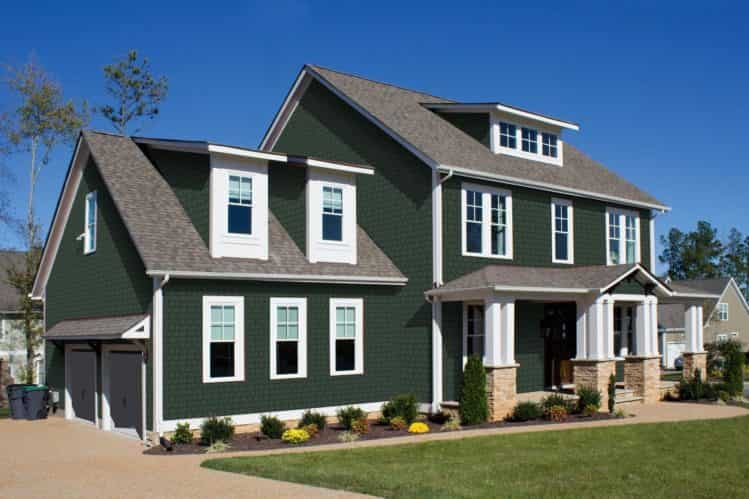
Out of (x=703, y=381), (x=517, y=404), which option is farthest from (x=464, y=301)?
(x=703, y=381)

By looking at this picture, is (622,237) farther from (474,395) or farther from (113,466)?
(113,466)

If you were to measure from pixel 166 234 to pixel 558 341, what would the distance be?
12720 mm

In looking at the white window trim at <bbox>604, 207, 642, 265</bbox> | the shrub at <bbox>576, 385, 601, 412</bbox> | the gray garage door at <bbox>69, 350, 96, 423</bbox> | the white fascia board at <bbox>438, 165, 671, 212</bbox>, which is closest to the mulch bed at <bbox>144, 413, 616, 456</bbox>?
the shrub at <bbox>576, 385, 601, 412</bbox>

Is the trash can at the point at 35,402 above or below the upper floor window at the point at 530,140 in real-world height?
below

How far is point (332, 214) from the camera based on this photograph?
22.7 metres

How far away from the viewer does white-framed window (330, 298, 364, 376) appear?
2134 cm

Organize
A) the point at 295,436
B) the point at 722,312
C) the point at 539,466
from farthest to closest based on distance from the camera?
1. the point at 722,312
2. the point at 295,436
3. the point at 539,466

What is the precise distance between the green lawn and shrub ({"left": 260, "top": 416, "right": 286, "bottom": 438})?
2717 millimetres

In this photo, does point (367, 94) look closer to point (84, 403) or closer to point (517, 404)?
point (517, 404)

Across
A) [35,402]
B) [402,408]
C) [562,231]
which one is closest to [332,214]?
[402,408]

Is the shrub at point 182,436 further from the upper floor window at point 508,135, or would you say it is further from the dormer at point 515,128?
the upper floor window at point 508,135

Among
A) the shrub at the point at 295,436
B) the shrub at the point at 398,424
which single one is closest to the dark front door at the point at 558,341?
the shrub at the point at 398,424

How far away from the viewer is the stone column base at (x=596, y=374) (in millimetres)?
22219

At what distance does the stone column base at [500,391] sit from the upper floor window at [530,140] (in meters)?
8.51
